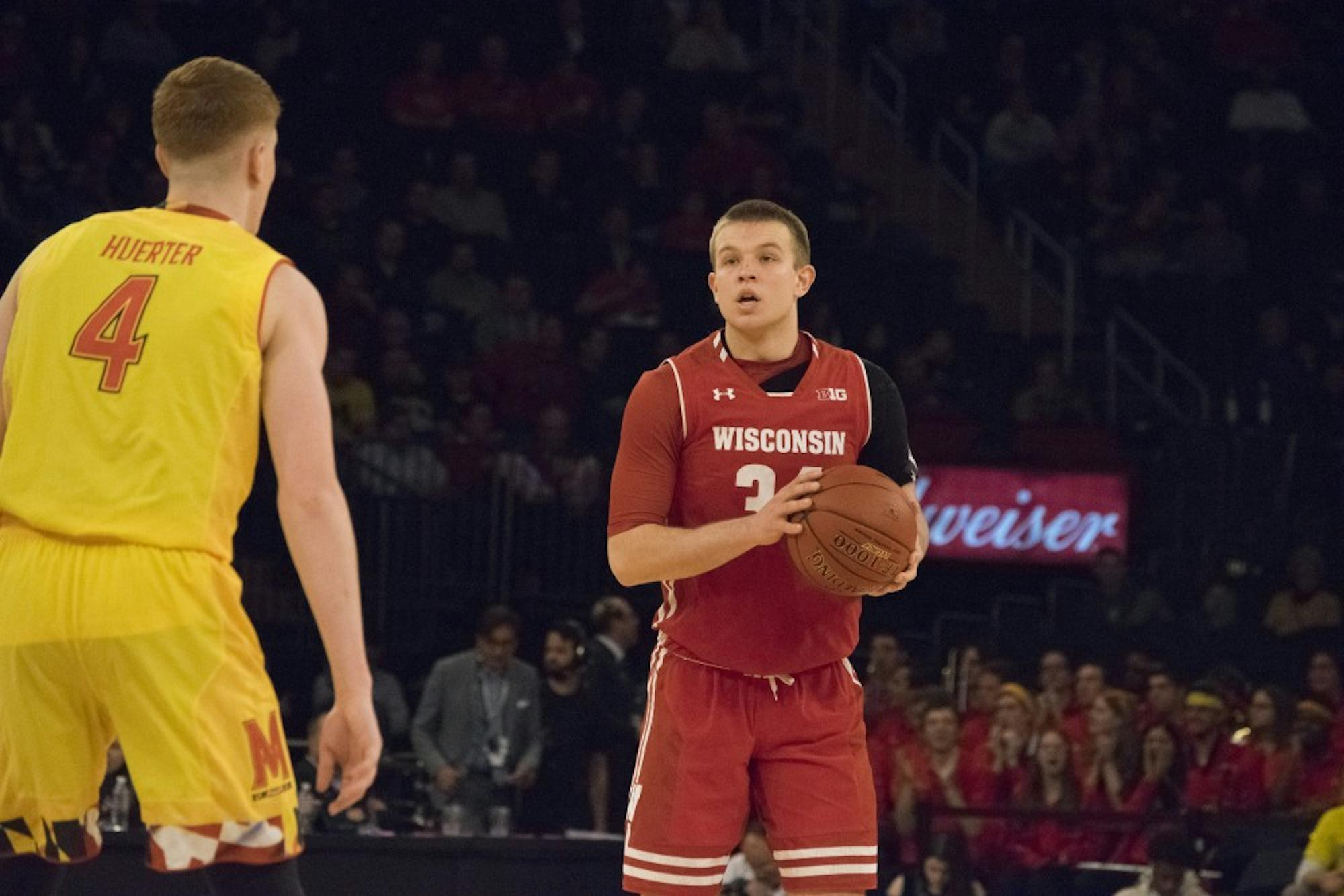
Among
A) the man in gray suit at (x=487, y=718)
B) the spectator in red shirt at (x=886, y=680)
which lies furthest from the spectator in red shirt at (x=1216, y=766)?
the man in gray suit at (x=487, y=718)

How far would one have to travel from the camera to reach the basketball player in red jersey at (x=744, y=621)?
18.5 ft

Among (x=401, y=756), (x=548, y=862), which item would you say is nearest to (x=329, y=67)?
(x=401, y=756)

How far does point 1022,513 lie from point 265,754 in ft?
36.7

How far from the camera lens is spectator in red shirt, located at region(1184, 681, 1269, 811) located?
35.9ft

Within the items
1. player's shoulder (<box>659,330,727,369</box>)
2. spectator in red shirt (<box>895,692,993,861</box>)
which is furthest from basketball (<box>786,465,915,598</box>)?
spectator in red shirt (<box>895,692,993,861</box>)

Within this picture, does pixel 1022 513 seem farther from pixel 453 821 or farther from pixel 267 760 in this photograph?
pixel 267 760

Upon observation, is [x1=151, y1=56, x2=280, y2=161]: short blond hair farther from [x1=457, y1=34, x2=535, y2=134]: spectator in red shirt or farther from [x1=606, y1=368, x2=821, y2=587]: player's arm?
[x1=457, y1=34, x2=535, y2=134]: spectator in red shirt

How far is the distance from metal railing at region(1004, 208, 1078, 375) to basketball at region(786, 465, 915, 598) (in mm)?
11673

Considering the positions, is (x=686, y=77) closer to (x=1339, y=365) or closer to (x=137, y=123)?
(x=137, y=123)

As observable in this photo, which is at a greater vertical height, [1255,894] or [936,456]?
[936,456]

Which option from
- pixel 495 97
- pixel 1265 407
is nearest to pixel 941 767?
pixel 1265 407

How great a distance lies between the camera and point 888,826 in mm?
10344

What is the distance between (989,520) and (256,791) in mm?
11109

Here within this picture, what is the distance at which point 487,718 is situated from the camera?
11195mm
